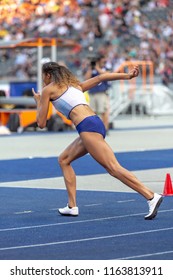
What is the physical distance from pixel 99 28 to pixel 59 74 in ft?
88.1

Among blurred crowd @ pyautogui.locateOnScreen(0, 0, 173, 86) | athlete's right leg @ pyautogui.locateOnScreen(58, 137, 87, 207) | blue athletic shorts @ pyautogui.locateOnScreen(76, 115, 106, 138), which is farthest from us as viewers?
blurred crowd @ pyautogui.locateOnScreen(0, 0, 173, 86)

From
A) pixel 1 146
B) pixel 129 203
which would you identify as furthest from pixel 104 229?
pixel 1 146

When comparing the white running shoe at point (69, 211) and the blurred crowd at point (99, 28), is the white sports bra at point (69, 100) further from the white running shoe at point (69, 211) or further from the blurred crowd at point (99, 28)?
the blurred crowd at point (99, 28)

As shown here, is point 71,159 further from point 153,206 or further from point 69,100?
point 153,206

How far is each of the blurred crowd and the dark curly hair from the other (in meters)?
25.2

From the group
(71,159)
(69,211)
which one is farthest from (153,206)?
(71,159)

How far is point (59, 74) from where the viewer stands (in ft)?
37.2

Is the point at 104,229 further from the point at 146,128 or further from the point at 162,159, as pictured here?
the point at 146,128

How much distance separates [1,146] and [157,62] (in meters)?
15.7

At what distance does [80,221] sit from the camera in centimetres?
1111

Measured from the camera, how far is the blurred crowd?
37250mm

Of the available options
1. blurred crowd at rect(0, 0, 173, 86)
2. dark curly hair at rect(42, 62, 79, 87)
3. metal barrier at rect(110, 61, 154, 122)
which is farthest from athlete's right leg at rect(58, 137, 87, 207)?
blurred crowd at rect(0, 0, 173, 86)

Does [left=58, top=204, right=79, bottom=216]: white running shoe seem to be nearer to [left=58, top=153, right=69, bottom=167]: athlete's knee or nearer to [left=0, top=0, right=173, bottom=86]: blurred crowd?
[left=58, top=153, right=69, bottom=167]: athlete's knee

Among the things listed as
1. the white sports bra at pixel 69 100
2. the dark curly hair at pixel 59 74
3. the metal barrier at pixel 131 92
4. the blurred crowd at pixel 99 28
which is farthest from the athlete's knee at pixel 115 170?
the blurred crowd at pixel 99 28
